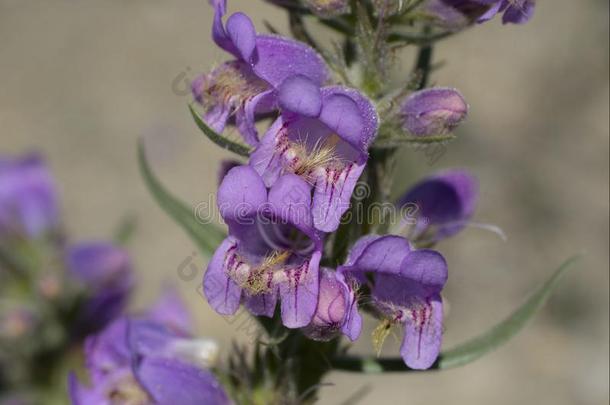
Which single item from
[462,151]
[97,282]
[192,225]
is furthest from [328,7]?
[462,151]

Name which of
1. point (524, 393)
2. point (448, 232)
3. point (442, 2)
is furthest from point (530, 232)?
point (442, 2)

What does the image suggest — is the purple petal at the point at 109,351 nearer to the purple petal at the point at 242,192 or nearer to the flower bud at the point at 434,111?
the purple petal at the point at 242,192

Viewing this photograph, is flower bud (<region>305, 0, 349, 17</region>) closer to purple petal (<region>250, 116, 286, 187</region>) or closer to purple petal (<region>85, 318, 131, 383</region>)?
purple petal (<region>250, 116, 286, 187</region>)

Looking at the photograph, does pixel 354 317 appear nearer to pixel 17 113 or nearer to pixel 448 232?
pixel 448 232

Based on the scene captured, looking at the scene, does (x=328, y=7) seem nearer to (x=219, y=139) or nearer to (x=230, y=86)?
(x=230, y=86)

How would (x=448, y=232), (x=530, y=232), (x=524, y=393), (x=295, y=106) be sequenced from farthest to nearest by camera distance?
(x=530, y=232) < (x=524, y=393) < (x=448, y=232) < (x=295, y=106)

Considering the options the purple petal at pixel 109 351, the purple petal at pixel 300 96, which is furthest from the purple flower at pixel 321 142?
the purple petal at pixel 109 351
